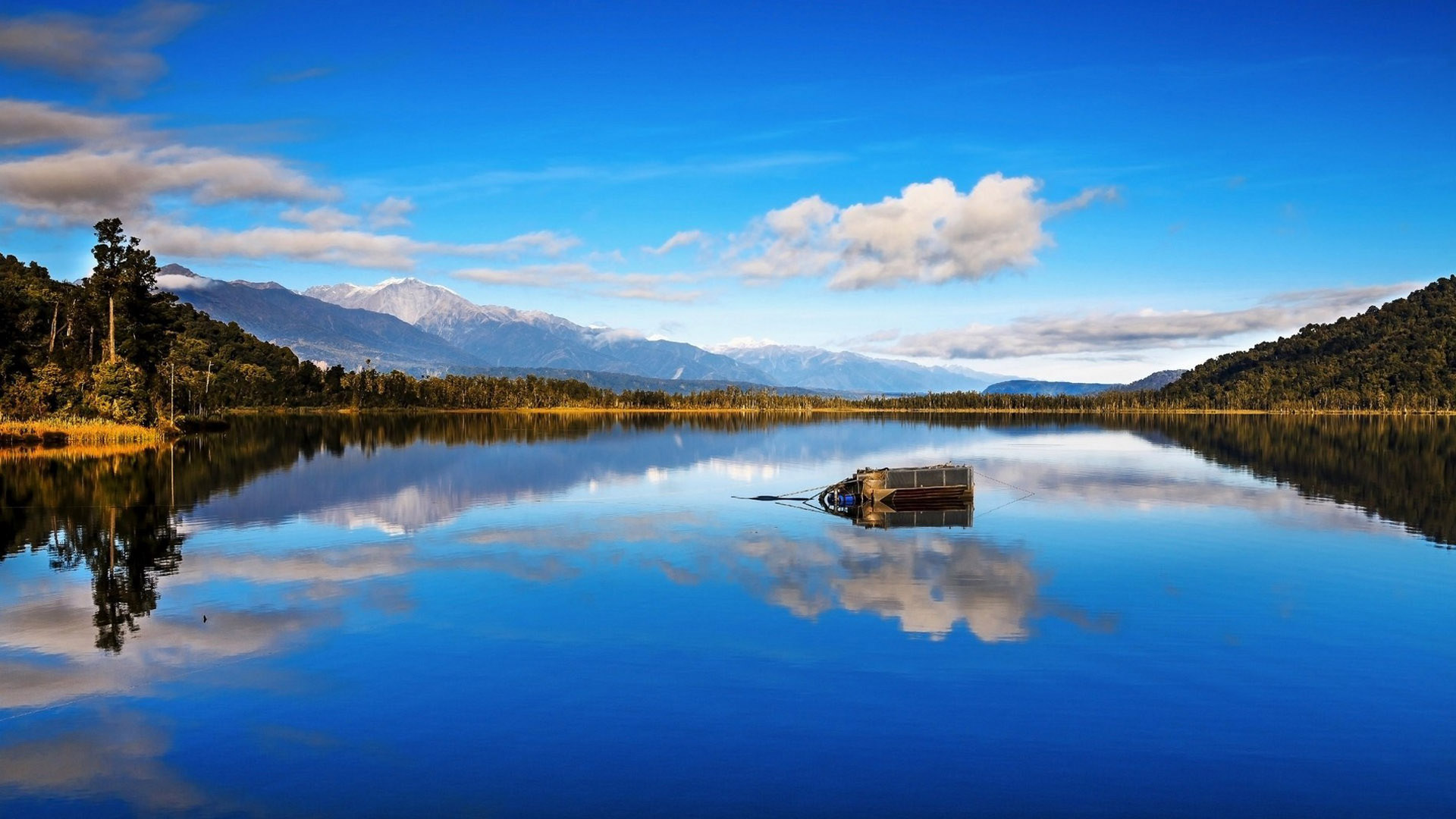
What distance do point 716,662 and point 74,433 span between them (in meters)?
93.1

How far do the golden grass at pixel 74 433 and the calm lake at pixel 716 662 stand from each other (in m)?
45.9

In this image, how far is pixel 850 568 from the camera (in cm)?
3288

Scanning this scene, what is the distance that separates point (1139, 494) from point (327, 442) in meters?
93.2

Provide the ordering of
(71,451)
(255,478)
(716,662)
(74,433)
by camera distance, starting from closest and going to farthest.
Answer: (716,662)
(255,478)
(71,451)
(74,433)

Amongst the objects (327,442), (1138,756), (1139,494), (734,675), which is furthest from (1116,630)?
(327,442)

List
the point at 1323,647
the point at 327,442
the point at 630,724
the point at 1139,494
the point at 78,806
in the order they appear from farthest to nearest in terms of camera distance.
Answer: the point at 327,442 → the point at 1139,494 → the point at 1323,647 → the point at 630,724 → the point at 78,806

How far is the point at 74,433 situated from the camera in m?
86.9

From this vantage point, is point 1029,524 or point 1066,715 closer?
point 1066,715

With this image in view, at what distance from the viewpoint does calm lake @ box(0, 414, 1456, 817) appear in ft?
48.3

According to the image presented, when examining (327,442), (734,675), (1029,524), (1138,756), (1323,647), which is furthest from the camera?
(327,442)

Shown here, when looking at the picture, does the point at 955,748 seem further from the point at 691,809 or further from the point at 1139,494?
the point at 1139,494

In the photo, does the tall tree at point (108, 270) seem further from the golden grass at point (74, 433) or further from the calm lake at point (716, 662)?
the calm lake at point (716, 662)

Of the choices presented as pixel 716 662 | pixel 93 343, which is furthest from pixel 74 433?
pixel 716 662

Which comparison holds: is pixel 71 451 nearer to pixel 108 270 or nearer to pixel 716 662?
pixel 108 270
